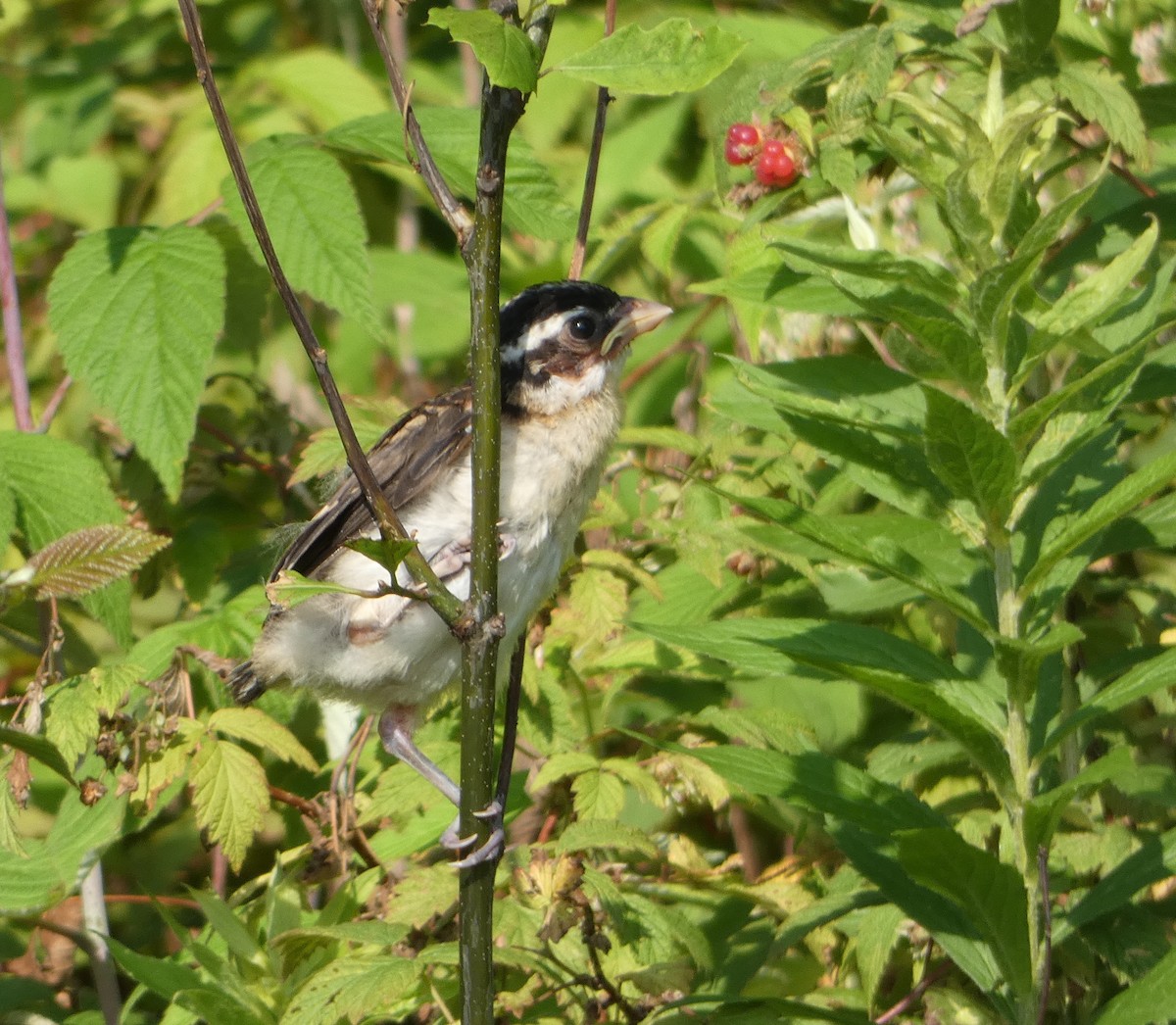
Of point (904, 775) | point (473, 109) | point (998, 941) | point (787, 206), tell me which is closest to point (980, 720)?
point (998, 941)

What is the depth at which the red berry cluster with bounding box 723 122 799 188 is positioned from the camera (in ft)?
11.2

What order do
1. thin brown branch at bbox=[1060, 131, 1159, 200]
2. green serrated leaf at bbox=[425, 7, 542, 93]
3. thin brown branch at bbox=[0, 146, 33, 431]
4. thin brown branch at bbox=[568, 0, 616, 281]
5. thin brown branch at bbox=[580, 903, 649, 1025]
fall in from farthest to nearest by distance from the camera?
1. thin brown branch at bbox=[0, 146, 33, 431]
2. thin brown branch at bbox=[1060, 131, 1159, 200]
3. thin brown branch at bbox=[568, 0, 616, 281]
4. thin brown branch at bbox=[580, 903, 649, 1025]
5. green serrated leaf at bbox=[425, 7, 542, 93]

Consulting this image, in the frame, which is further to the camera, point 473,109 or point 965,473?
point 473,109

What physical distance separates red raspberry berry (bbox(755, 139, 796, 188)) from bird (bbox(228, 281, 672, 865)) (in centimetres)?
51

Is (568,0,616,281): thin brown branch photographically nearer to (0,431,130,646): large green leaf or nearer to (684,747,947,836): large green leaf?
(684,747,947,836): large green leaf

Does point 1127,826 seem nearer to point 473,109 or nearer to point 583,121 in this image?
point 473,109

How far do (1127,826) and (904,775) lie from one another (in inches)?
22.8

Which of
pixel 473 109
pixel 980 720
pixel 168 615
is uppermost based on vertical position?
pixel 473 109

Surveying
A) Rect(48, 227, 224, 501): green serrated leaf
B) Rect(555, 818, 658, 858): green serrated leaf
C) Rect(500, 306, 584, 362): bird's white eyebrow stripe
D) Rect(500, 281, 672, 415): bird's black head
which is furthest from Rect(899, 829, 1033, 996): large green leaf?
Rect(48, 227, 224, 501): green serrated leaf

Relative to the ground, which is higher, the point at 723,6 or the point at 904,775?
the point at 723,6

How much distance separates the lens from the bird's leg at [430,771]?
257 centimetres

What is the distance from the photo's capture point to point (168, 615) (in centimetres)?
585

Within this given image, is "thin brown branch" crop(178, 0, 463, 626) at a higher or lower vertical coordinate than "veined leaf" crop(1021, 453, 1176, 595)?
higher

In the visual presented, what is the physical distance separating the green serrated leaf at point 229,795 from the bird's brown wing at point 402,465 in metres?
0.58
